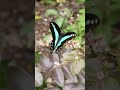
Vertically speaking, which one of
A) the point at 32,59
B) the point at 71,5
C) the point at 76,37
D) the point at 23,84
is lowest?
the point at 23,84

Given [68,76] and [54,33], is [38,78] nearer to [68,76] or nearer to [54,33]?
[68,76]

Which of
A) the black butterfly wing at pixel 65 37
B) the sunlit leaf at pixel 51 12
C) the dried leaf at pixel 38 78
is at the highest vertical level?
the sunlit leaf at pixel 51 12

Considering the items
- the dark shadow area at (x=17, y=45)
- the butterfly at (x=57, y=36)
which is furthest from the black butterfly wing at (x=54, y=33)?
the dark shadow area at (x=17, y=45)

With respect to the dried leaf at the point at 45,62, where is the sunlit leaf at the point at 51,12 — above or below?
above

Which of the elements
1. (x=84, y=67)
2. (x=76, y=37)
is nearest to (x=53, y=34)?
(x=76, y=37)

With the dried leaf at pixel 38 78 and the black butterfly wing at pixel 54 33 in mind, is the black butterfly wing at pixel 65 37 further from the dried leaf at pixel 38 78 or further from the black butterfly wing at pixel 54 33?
the dried leaf at pixel 38 78

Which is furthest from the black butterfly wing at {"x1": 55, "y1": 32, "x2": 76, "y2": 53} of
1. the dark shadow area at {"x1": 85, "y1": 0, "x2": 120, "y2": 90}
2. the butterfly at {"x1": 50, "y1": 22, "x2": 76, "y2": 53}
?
the dark shadow area at {"x1": 85, "y1": 0, "x2": 120, "y2": 90}

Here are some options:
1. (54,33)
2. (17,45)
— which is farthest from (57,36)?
(17,45)

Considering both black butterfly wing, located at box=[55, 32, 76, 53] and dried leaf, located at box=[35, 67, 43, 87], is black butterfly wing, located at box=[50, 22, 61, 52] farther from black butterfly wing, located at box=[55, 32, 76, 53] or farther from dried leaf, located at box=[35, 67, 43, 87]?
dried leaf, located at box=[35, 67, 43, 87]

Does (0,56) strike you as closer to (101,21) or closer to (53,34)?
(53,34)
